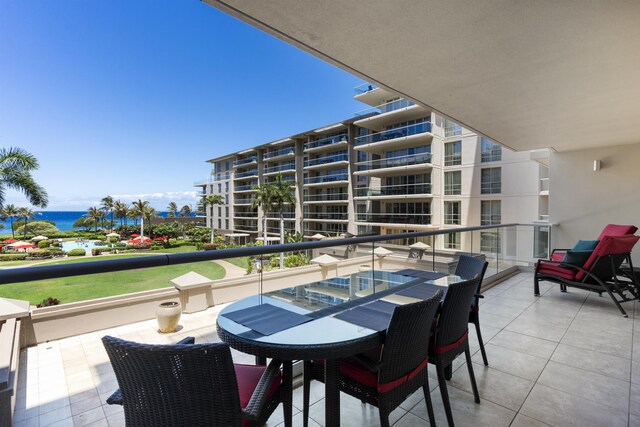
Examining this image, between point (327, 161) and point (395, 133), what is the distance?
23.0 ft

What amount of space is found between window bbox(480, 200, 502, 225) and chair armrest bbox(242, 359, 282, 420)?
749 inches

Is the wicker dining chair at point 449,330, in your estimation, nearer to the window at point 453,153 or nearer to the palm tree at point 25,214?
the window at point 453,153

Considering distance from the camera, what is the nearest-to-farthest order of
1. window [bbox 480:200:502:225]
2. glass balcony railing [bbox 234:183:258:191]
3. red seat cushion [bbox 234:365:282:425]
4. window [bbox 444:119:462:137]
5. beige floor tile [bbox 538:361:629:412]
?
red seat cushion [bbox 234:365:282:425]
beige floor tile [bbox 538:361:629:412]
window [bbox 480:200:502:225]
window [bbox 444:119:462:137]
glass balcony railing [bbox 234:183:258:191]

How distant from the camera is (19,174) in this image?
14.4 meters

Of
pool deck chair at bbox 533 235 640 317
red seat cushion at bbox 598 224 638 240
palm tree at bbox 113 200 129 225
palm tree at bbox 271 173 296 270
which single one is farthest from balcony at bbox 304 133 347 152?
palm tree at bbox 113 200 129 225

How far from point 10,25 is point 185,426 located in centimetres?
3593

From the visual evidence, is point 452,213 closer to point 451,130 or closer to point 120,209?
point 451,130

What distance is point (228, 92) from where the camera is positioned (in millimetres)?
46938

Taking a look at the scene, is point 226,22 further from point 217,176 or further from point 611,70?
point 611,70

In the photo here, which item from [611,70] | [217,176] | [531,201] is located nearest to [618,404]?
[611,70]

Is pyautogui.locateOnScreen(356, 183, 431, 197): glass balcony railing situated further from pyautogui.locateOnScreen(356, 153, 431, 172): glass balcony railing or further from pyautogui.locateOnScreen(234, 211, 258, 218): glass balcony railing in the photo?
pyautogui.locateOnScreen(234, 211, 258, 218): glass balcony railing

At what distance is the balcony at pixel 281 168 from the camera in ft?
99.5

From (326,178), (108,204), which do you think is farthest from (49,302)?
(108,204)

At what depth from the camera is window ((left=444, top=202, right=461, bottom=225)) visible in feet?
63.0
